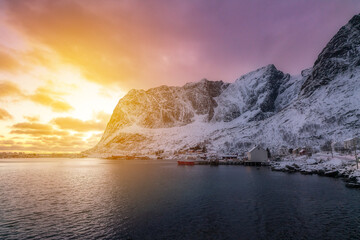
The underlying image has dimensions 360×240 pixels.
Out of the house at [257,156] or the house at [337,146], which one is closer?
the house at [337,146]

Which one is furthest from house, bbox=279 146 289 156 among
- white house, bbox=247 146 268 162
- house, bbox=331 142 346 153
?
house, bbox=331 142 346 153

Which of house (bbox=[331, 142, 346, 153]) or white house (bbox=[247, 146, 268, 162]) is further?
white house (bbox=[247, 146, 268, 162])

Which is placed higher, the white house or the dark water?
the white house

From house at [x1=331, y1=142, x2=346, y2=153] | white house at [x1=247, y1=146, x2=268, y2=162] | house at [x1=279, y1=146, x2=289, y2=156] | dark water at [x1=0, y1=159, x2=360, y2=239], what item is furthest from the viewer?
house at [x1=279, y1=146, x2=289, y2=156]

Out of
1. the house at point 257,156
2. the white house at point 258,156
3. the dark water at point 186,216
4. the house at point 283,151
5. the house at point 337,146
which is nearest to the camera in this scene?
the dark water at point 186,216

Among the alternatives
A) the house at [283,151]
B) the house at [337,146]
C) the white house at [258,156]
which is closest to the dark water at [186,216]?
the white house at [258,156]

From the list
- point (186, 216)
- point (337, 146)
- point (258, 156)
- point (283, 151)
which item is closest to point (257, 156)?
point (258, 156)

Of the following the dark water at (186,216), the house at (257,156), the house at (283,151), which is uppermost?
the house at (283,151)

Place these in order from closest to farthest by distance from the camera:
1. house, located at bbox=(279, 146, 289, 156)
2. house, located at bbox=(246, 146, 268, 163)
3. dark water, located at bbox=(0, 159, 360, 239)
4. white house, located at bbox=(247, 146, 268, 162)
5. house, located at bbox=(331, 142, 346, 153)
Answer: dark water, located at bbox=(0, 159, 360, 239) < house, located at bbox=(331, 142, 346, 153) < house, located at bbox=(246, 146, 268, 163) < white house, located at bbox=(247, 146, 268, 162) < house, located at bbox=(279, 146, 289, 156)

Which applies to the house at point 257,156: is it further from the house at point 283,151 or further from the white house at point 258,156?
the house at point 283,151

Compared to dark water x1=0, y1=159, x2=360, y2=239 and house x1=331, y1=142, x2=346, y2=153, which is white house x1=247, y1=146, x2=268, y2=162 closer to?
house x1=331, y1=142, x2=346, y2=153

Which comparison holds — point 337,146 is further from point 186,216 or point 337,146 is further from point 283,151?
point 186,216
